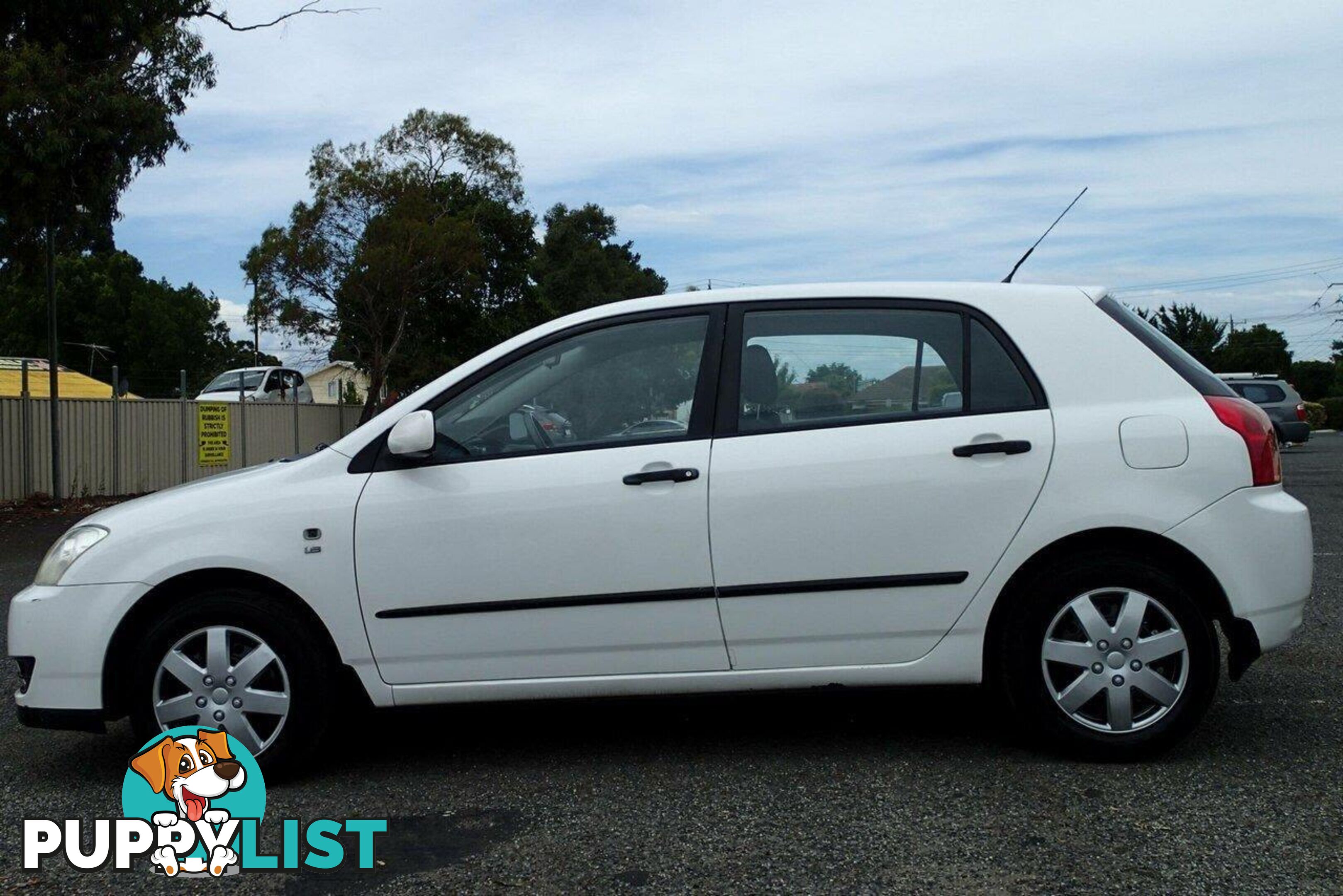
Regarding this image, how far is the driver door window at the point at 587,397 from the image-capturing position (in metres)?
4.31

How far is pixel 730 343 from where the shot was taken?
Result: 14.6 feet

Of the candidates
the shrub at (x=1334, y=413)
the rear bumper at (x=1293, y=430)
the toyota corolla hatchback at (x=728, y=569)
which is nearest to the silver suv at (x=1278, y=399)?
the rear bumper at (x=1293, y=430)

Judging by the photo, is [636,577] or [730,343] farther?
[730,343]

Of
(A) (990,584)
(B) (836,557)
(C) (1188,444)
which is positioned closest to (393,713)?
(B) (836,557)

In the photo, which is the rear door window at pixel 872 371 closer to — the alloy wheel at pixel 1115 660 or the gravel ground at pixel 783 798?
the alloy wheel at pixel 1115 660

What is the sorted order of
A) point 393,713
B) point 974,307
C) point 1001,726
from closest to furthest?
point 974,307 < point 1001,726 < point 393,713

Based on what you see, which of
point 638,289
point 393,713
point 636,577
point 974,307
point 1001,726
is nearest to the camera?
point 636,577

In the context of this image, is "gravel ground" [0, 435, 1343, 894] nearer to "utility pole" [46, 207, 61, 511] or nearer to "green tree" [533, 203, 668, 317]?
"utility pole" [46, 207, 61, 511]

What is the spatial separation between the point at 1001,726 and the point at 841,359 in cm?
156

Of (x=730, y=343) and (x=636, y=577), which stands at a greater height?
(x=730, y=343)

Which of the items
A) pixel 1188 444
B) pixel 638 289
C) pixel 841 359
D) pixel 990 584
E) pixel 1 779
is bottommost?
pixel 1 779

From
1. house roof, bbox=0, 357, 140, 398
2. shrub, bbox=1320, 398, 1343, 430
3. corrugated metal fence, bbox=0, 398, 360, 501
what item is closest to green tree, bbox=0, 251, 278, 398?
house roof, bbox=0, 357, 140, 398

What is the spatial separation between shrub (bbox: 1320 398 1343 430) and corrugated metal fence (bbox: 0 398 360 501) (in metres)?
44.9

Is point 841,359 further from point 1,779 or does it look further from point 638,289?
point 638,289
